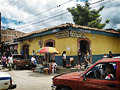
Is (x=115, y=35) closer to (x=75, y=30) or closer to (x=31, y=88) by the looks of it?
(x=75, y=30)

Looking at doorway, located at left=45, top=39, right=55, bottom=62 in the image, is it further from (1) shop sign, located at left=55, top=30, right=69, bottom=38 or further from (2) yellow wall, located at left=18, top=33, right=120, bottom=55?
(1) shop sign, located at left=55, top=30, right=69, bottom=38

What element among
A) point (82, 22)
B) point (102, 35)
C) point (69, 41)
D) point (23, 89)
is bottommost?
point (23, 89)

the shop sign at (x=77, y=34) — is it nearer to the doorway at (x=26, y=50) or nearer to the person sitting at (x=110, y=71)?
the person sitting at (x=110, y=71)

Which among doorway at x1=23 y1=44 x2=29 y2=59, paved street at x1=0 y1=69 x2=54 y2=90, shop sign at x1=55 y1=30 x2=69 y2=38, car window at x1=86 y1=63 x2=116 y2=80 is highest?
shop sign at x1=55 y1=30 x2=69 y2=38

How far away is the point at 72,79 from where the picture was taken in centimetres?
386

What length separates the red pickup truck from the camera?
319 centimetres

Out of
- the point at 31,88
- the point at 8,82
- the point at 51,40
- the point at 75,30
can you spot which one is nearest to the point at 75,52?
the point at 75,30

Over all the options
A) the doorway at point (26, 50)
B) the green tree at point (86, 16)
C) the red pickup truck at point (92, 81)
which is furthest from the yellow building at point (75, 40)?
the green tree at point (86, 16)

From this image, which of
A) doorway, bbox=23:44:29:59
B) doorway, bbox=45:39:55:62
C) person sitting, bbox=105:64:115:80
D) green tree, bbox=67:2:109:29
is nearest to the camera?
person sitting, bbox=105:64:115:80

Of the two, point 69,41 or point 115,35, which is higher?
point 115,35

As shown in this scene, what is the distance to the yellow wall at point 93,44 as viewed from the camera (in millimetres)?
12086

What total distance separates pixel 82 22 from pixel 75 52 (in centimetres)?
1768

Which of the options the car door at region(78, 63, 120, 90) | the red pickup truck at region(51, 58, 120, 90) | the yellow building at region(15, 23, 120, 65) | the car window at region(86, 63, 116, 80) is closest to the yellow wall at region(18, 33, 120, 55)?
the yellow building at region(15, 23, 120, 65)

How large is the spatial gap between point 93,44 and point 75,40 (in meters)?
2.83
